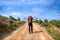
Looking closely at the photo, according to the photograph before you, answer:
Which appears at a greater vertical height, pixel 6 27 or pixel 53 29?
pixel 6 27

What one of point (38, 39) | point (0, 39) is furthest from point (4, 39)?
point (38, 39)

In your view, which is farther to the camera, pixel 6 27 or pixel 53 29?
pixel 53 29

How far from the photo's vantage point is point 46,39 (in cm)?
2095

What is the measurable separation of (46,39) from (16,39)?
292 cm

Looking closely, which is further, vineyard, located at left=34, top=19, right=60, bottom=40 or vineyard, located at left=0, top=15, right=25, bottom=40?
vineyard, located at left=0, top=15, right=25, bottom=40

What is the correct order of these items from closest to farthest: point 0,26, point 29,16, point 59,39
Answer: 1. point 59,39
2. point 29,16
3. point 0,26

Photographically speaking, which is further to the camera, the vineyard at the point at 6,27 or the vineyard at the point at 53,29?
the vineyard at the point at 6,27

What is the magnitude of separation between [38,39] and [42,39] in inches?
15.3

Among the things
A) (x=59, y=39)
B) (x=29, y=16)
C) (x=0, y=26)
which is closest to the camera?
(x=59, y=39)

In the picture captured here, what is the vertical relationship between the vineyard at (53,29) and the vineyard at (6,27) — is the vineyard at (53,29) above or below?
below

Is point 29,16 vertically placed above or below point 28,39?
above

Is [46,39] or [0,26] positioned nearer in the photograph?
[46,39]

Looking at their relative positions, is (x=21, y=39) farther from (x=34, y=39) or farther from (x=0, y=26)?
(x=0, y=26)

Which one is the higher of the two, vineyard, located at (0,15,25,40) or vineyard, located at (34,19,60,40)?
vineyard, located at (0,15,25,40)
